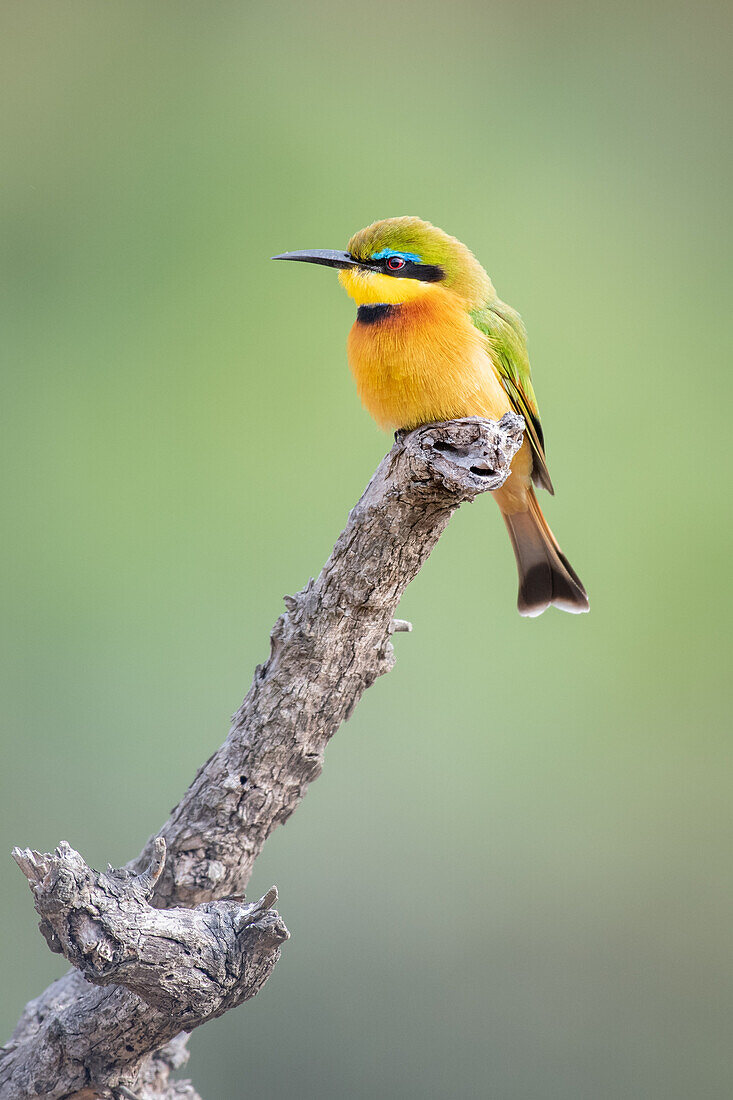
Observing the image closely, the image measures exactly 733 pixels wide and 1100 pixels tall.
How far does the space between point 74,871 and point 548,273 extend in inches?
112

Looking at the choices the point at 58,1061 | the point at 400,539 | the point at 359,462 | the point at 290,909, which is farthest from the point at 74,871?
the point at 359,462

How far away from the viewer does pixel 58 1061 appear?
1664 millimetres

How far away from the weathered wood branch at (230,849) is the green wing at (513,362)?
21.4 inches

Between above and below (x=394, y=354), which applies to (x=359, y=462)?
above

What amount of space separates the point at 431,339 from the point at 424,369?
0.07 m

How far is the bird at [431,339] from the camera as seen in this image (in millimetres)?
2035

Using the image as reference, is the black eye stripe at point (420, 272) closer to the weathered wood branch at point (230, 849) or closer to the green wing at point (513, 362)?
the green wing at point (513, 362)

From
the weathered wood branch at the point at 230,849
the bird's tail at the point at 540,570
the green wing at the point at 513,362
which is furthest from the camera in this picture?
the bird's tail at the point at 540,570

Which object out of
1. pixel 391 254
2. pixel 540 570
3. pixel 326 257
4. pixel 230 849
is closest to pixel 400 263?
pixel 391 254

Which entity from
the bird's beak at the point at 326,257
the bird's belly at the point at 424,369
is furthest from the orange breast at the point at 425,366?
the bird's beak at the point at 326,257

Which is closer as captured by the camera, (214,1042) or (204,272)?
(214,1042)

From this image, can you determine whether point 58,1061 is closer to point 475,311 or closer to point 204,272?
point 475,311

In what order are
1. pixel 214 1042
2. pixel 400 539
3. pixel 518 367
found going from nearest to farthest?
pixel 400 539 < pixel 518 367 < pixel 214 1042

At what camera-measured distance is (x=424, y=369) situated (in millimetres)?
2016
